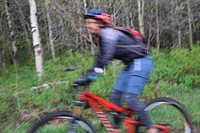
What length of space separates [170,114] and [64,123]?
5.36 feet

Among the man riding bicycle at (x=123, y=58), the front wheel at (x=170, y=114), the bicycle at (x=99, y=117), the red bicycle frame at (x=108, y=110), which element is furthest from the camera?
the front wheel at (x=170, y=114)

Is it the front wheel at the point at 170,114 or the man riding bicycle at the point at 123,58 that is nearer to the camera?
the man riding bicycle at the point at 123,58

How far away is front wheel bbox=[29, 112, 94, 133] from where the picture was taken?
11.8ft

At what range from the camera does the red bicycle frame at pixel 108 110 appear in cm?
372

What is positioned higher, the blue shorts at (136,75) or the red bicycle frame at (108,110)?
the blue shorts at (136,75)

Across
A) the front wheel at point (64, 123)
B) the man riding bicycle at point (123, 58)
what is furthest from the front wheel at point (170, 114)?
the front wheel at point (64, 123)

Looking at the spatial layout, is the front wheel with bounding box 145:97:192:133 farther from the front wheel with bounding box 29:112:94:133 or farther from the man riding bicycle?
the front wheel with bounding box 29:112:94:133

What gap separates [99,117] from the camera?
152 inches

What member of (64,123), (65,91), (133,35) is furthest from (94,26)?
(65,91)

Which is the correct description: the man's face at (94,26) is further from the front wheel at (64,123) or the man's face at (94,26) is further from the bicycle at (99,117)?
the front wheel at (64,123)

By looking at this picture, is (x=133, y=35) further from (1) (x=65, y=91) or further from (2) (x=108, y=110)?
(1) (x=65, y=91)

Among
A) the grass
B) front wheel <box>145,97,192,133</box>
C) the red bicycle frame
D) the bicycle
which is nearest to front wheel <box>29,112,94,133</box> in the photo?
the bicycle

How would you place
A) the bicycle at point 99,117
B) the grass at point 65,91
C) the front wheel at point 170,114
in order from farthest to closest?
the grass at point 65,91
the front wheel at point 170,114
the bicycle at point 99,117

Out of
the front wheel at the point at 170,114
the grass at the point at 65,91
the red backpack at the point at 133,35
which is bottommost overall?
the grass at the point at 65,91
